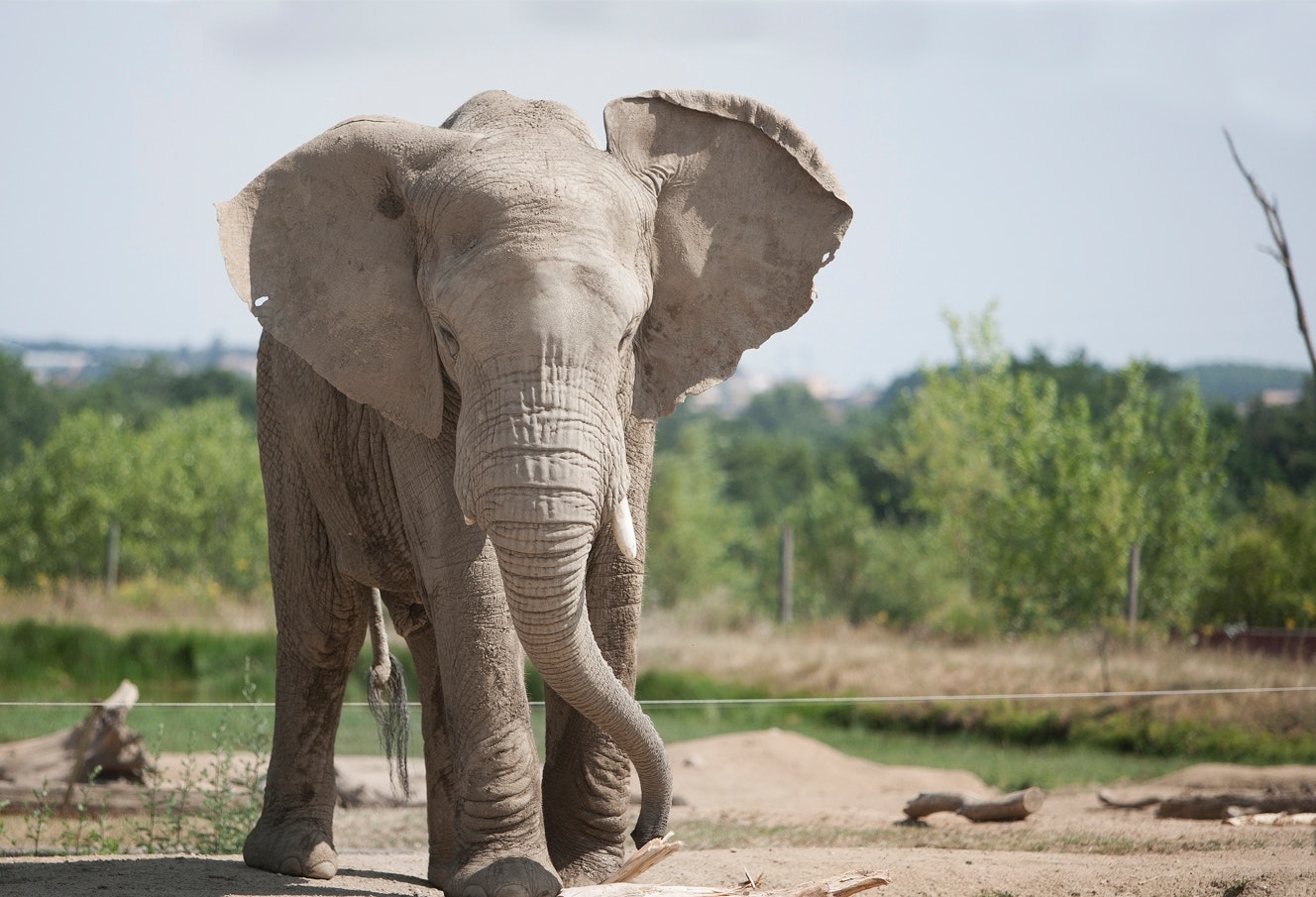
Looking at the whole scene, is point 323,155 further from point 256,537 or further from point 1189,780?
point 256,537

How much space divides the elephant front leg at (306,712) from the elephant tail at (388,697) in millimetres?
533

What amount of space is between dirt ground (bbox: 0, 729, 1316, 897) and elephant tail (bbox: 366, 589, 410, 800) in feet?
1.78

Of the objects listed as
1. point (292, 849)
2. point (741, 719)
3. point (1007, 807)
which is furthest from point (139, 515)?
point (292, 849)

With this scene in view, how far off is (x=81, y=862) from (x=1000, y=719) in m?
12.3

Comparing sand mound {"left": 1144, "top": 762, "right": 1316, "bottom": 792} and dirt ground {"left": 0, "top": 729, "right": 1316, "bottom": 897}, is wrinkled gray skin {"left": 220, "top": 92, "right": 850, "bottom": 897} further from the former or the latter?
sand mound {"left": 1144, "top": 762, "right": 1316, "bottom": 792}

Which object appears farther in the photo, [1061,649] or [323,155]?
[1061,649]

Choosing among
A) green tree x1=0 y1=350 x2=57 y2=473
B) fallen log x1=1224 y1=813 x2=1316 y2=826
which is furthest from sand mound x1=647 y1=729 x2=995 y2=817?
green tree x1=0 y1=350 x2=57 y2=473

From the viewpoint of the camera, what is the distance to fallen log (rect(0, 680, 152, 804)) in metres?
10.4

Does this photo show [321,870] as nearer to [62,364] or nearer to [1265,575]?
[1265,575]

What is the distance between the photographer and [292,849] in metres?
6.76

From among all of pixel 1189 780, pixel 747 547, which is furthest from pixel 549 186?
pixel 747 547

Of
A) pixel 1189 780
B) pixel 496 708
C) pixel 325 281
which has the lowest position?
pixel 1189 780

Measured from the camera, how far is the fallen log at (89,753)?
10.4 metres

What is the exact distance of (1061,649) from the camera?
62.8ft
